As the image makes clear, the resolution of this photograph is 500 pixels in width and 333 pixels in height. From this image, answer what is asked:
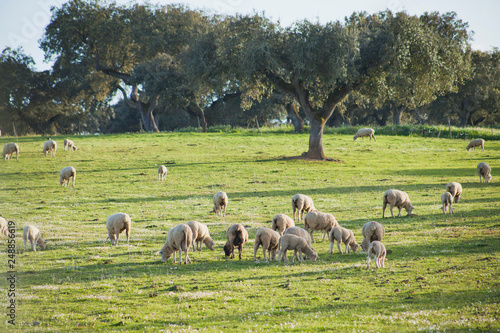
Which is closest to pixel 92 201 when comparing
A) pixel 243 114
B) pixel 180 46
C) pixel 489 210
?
pixel 489 210

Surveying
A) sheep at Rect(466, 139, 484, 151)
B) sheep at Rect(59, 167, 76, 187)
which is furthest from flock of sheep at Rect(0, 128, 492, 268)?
sheep at Rect(466, 139, 484, 151)

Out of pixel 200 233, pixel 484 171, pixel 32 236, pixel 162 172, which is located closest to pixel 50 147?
pixel 162 172

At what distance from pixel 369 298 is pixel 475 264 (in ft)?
16.3

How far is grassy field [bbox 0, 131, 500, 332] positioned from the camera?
33.0 feet

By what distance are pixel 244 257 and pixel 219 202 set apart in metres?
7.18

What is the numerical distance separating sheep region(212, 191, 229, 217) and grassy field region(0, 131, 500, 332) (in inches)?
32.1

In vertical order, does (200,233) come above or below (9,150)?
below

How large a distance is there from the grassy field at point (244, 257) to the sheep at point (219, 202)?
82 cm

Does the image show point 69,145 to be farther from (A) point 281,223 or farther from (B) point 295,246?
(B) point 295,246

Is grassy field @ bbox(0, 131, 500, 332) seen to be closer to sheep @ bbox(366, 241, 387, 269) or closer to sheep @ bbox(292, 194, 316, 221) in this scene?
sheep @ bbox(366, 241, 387, 269)

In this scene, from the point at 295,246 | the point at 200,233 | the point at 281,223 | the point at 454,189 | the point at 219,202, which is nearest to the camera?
the point at 295,246

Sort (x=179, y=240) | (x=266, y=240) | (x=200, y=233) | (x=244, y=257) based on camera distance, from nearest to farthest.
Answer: (x=179, y=240)
(x=266, y=240)
(x=244, y=257)
(x=200, y=233)

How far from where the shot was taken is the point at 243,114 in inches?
3120

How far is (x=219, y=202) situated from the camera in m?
23.2
